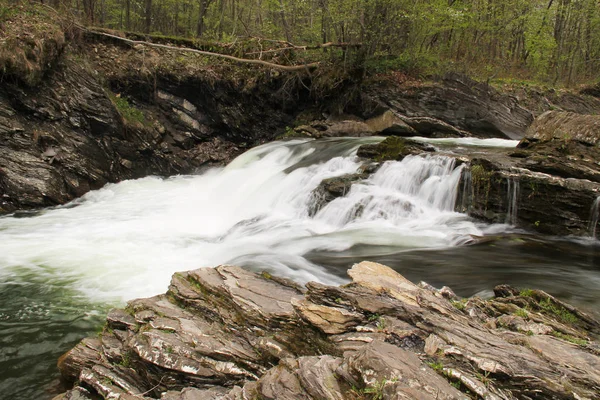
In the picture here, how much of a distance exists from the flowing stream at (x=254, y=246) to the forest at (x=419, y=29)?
655 centimetres

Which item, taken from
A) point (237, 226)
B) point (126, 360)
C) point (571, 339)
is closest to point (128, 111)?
point (237, 226)

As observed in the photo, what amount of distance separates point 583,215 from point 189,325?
742 cm

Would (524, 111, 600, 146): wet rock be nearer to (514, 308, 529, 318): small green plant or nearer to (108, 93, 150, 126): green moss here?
(514, 308, 529, 318): small green plant

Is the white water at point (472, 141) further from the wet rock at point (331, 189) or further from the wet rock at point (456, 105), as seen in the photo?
the wet rock at point (331, 189)

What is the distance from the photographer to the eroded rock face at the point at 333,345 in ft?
8.50

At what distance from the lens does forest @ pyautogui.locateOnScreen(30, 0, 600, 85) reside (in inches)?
624

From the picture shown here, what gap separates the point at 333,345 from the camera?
3.17 m

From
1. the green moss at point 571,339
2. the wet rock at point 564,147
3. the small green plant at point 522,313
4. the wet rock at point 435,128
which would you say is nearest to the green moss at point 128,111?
the wet rock at point 435,128

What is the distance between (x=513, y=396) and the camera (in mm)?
2533

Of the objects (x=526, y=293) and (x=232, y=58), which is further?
(x=232, y=58)

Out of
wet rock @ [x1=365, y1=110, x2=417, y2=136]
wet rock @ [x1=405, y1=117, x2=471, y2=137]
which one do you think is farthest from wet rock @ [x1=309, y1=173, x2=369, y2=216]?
wet rock @ [x1=405, y1=117, x2=471, y2=137]

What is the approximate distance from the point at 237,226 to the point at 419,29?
41.4ft

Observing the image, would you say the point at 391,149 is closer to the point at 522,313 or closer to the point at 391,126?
the point at 391,126

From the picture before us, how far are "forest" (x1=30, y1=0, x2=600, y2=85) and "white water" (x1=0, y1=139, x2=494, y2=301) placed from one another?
6.07 metres
